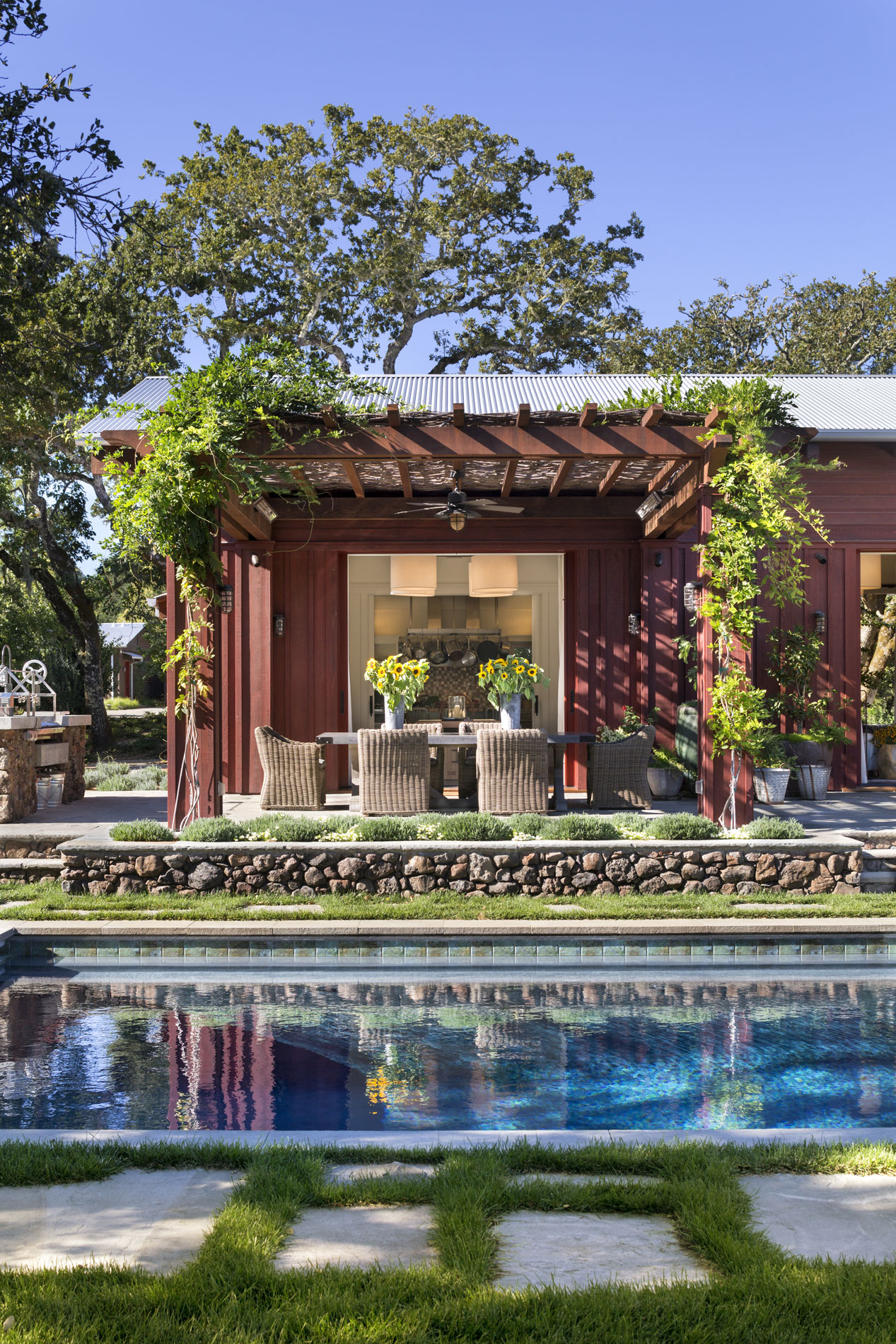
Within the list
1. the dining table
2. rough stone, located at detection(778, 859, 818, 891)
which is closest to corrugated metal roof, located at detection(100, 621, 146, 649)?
the dining table

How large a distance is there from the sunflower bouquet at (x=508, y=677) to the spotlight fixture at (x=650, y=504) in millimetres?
2089

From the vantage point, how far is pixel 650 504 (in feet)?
29.7

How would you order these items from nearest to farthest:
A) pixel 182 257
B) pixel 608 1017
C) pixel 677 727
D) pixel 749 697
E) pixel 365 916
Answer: pixel 608 1017, pixel 365 916, pixel 749 697, pixel 677 727, pixel 182 257

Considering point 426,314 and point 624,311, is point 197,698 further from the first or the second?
point 624,311

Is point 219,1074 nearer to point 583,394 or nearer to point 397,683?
point 397,683

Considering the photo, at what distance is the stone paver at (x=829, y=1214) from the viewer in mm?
2180

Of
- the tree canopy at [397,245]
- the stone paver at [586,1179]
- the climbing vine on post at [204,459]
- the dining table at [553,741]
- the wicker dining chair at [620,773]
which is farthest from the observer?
the tree canopy at [397,245]

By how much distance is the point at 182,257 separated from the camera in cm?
1688

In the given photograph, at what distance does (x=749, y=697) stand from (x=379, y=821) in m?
2.64

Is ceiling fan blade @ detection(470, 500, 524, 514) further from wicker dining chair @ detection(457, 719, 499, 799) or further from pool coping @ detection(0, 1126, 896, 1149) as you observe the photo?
pool coping @ detection(0, 1126, 896, 1149)

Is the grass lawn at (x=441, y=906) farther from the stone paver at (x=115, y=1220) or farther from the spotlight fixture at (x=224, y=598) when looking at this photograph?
the stone paver at (x=115, y=1220)

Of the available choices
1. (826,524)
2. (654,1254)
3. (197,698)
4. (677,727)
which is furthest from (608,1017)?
(826,524)

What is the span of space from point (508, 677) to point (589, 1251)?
5727 millimetres

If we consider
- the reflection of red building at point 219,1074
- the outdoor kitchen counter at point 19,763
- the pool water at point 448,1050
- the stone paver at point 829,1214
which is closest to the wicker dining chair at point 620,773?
the pool water at point 448,1050
